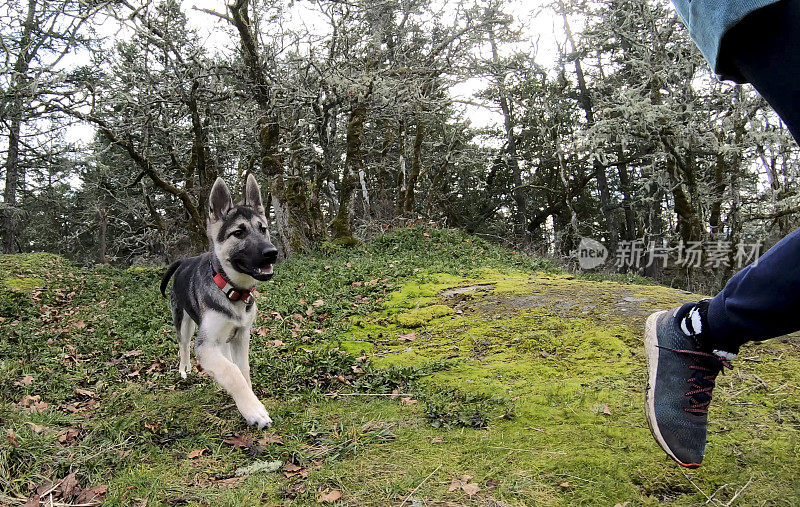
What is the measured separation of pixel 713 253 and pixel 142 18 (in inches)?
624

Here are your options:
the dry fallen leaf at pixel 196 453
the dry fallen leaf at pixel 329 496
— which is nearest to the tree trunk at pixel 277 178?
the dry fallen leaf at pixel 196 453

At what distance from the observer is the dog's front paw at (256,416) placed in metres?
3.30

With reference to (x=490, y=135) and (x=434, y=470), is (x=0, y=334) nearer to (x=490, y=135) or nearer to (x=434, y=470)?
(x=434, y=470)

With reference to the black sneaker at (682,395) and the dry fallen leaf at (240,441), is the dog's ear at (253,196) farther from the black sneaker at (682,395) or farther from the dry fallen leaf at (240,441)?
the black sneaker at (682,395)

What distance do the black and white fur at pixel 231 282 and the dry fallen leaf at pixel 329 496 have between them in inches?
45.7

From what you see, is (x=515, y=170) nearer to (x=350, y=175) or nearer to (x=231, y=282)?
(x=350, y=175)

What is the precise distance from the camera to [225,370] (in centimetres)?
348

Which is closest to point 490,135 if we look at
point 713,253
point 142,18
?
point 713,253

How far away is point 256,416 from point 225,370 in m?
0.41

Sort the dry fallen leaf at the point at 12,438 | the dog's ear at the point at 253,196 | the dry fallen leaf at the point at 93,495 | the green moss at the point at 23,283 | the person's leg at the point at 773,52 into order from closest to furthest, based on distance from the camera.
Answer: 1. the person's leg at the point at 773,52
2. the dry fallen leaf at the point at 93,495
3. the dry fallen leaf at the point at 12,438
4. the dog's ear at the point at 253,196
5. the green moss at the point at 23,283

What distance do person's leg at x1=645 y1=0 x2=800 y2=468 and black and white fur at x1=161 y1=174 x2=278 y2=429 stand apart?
96.5 inches

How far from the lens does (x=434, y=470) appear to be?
252cm

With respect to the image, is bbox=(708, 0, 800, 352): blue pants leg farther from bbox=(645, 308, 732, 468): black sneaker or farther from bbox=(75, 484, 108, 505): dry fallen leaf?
bbox=(75, 484, 108, 505): dry fallen leaf

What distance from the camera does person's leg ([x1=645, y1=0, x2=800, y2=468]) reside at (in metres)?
1.64
